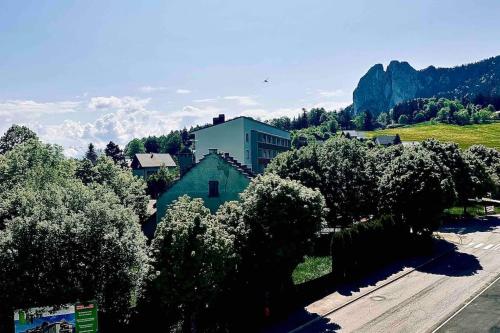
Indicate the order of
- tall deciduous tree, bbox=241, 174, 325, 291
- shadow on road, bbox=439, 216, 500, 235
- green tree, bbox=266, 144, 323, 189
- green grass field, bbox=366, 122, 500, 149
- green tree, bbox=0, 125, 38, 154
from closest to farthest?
tall deciduous tree, bbox=241, 174, 325, 291 < green tree, bbox=266, 144, 323, 189 < shadow on road, bbox=439, 216, 500, 235 < green tree, bbox=0, 125, 38, 154 < green grass field, bbox=366, 122, 500, 149

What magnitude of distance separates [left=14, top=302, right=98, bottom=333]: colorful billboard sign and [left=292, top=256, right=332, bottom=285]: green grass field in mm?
16405

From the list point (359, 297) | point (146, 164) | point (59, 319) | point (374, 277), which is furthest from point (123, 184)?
point (146, 164)

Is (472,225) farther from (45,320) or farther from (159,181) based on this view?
(159,181)

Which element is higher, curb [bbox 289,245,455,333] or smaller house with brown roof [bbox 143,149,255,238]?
smaller house with brown roof [bbox 143,149,255,238]

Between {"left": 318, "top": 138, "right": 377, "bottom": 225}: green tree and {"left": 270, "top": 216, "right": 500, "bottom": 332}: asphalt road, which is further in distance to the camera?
{"left": 318, "top": 138, "right": 377, "bottom": 225}: green tree

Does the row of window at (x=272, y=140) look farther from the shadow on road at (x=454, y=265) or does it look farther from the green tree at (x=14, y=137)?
the shadow on road at (x=454, y=265)

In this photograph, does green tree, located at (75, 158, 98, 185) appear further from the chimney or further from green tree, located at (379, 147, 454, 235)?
green tree, located at (379, 147, 454, 235)

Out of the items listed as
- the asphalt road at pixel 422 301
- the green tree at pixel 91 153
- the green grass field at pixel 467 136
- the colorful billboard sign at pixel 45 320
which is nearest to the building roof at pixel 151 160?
the green tree at pixel 91 153

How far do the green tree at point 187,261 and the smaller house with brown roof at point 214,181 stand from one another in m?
18.1

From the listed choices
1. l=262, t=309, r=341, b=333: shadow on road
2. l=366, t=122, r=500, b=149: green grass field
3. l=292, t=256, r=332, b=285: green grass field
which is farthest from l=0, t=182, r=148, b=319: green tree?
l=366, t=122, r=500, b=149: green grass field

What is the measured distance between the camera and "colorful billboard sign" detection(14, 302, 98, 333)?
644 inches

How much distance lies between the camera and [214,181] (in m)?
40.3

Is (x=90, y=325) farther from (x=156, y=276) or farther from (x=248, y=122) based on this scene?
(x=248, y=122)

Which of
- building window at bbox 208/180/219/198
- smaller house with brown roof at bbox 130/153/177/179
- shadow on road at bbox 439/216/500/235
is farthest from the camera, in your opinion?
smaller house with brown roof at bbox 130/153/177/179
